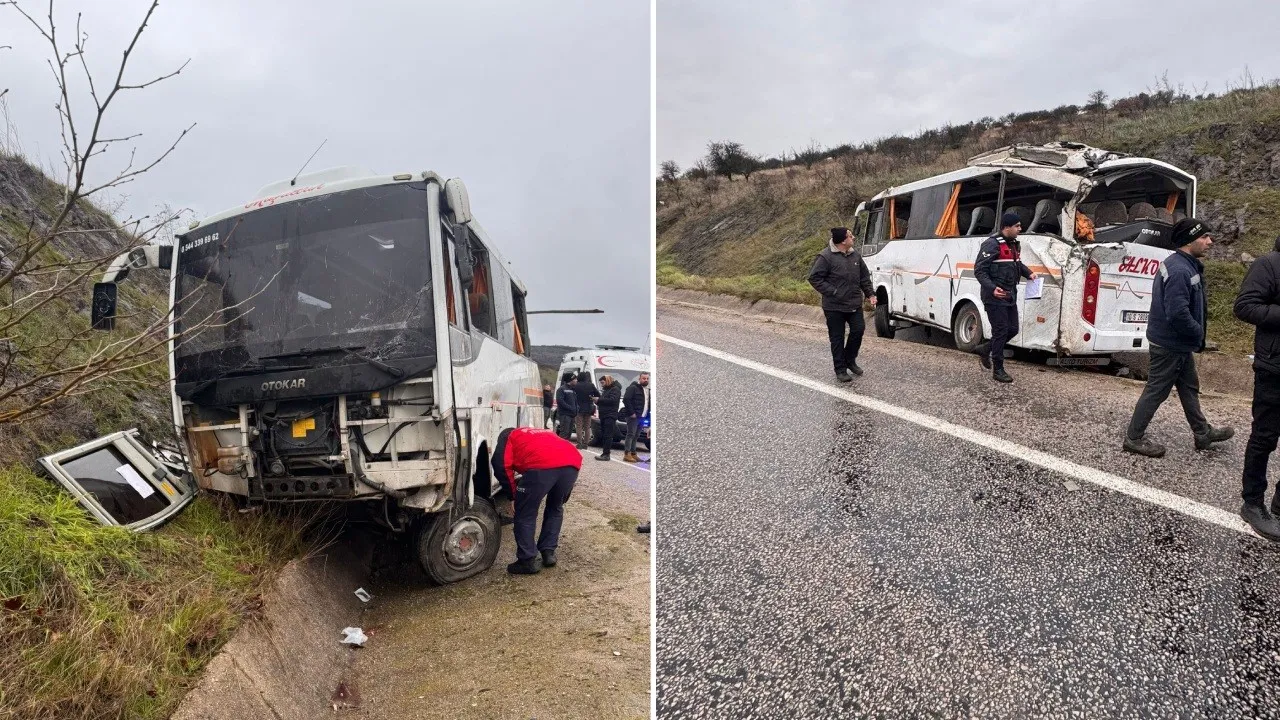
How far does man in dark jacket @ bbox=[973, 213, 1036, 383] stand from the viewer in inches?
295

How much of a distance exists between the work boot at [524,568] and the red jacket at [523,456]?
0.52 metres

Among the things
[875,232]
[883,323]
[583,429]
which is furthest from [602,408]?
[875,232]

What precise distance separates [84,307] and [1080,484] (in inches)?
368

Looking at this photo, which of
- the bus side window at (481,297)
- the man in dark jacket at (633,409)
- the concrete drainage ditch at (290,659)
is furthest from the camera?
the man in dark jacket at (633,409)

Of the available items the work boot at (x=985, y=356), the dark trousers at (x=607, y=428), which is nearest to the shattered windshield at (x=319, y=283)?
the work boot at (x=985, y=356)

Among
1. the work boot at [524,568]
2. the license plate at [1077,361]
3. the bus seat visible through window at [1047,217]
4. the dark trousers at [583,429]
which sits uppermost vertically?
the bus seat visible through window at [1047,217]

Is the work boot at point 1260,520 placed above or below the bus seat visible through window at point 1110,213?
below

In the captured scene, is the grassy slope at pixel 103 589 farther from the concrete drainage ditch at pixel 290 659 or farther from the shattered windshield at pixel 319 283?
the shattered windshield at pixel 319 283

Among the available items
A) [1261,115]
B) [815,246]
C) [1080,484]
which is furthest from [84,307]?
[1261,115]

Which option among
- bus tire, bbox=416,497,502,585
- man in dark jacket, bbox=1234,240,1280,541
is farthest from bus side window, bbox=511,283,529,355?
man in dark jacket, bbox=1234,240,1280,541

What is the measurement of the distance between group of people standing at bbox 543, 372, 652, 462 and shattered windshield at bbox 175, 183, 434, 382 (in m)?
8.86

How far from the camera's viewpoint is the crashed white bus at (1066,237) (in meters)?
7.72

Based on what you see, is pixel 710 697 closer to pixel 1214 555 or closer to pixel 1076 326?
pixel 1214 555

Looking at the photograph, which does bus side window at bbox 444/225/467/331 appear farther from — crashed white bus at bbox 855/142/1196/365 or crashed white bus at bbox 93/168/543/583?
crashed white bus at bbox 855/142/1196/365
